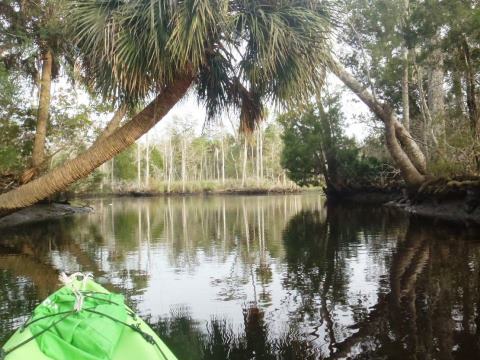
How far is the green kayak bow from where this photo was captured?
279 cm

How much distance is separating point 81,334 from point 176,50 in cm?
462

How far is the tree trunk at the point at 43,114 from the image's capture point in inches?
629

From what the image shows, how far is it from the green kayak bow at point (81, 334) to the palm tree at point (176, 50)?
13.5 feet

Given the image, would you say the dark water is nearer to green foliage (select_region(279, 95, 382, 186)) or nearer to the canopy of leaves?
the canopy of leaves

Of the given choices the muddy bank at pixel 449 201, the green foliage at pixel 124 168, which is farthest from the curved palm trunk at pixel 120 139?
the green foliage at pixel 124 168

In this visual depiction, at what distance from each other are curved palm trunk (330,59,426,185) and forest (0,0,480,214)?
2.3 inches

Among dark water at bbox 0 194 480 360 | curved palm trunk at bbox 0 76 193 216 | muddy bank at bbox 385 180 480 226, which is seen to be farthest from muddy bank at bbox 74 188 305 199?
curved palm trunk at bbox 0 76 193 216

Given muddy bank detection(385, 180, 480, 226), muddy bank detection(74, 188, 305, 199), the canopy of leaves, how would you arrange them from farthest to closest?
muddy bank detection(74, 188, 305, 199) < muddy bank detection(385, 180, 480, 226) < the canopy of leaves

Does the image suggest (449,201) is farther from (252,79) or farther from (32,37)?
(32,37)

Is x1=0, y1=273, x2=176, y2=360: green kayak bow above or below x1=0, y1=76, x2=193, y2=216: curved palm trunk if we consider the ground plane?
below

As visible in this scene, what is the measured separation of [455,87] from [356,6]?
5.37 meters

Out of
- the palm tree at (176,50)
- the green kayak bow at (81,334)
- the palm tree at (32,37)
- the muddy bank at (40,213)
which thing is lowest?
the muddy bank at (40,213)

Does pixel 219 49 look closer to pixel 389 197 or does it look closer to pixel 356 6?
pixel 356 6

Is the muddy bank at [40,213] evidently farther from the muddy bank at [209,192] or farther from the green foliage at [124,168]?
the green foliage at [124,168]
